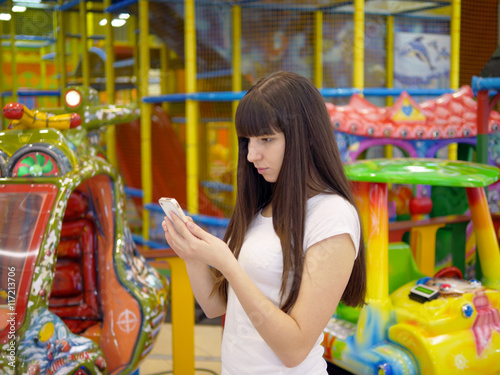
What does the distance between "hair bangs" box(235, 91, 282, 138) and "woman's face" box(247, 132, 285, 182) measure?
0.05 ft

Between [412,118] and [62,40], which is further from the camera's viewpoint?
[62,40]

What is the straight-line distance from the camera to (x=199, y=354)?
357cm

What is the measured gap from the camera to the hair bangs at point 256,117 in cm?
117

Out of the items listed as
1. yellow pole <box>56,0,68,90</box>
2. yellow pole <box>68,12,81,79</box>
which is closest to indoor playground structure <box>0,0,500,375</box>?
yellow pole <box>56,0,68,90</box>

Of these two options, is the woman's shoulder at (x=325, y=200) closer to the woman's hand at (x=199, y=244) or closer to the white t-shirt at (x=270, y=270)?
the white t-shirt at (x=270, y=270)

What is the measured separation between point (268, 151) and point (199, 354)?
2.63 metres

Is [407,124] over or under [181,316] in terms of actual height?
over

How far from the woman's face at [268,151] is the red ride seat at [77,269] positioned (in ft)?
4.52

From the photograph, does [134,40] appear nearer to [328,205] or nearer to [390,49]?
[390,49]

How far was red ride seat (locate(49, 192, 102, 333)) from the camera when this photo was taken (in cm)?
240

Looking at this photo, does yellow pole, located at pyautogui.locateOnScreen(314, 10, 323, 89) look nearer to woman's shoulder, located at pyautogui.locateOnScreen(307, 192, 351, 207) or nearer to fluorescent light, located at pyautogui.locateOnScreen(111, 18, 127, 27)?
fluorescent light, located at pyautogui.locateOnScreen(111, 18, 127, 27)

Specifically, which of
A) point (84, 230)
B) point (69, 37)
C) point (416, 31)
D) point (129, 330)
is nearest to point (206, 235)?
point (129, 330)

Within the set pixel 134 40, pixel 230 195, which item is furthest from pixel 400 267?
pixel 134 40

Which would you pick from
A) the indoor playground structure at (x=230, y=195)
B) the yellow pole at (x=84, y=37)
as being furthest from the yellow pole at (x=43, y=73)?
the indoor playground structure at (x=230, y=195)
